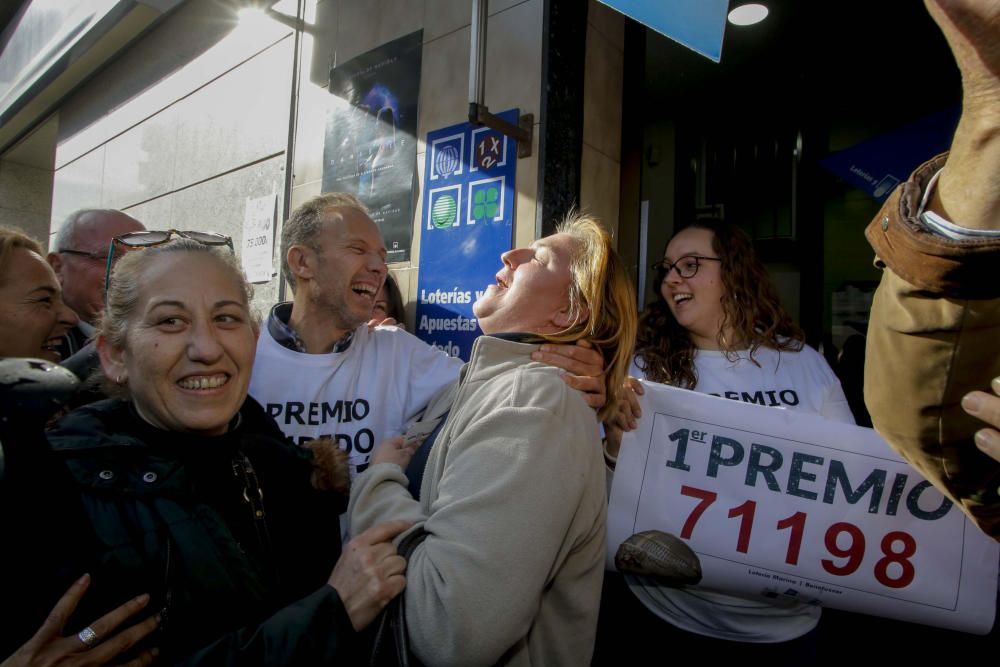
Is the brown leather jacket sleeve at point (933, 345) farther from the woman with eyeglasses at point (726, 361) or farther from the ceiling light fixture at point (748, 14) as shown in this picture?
the ceiling light fixture at point (748, 14)

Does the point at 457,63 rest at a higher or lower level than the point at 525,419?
higher

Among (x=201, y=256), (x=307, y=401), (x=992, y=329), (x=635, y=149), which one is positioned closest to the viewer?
(x=992, y=329)

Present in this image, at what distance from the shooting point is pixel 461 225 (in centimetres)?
339

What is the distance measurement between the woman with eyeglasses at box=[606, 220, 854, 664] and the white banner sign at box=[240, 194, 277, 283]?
11.2ft

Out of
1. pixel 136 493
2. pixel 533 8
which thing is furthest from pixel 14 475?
pixel 533 8

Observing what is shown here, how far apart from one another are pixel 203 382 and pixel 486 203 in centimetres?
Result: 215

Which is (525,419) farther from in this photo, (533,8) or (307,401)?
(533,8)

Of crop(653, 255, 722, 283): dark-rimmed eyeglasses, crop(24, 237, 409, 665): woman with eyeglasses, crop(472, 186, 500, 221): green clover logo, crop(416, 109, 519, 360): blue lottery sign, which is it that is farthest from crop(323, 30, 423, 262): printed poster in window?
crop(24, 237, 409, 665): woman with eyeglasses

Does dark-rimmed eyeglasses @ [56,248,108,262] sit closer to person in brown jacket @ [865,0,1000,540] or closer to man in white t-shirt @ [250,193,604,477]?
man in white t-shirt @ [250,193,604,477]

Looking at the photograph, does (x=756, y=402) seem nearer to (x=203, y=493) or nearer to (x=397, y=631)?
(x=397, y=631)

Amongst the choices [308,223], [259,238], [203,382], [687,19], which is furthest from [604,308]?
[259,238]

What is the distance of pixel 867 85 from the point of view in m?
5.22

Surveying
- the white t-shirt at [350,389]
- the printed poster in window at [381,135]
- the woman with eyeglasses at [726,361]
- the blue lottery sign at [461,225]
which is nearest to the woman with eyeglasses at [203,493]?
the white t-shirt at [350,389]

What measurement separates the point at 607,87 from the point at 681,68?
191 cm
